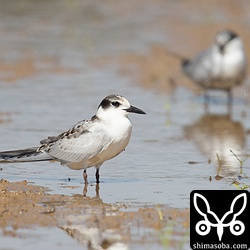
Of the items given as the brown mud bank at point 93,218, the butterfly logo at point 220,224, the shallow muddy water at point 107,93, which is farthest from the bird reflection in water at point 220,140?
the butterfly logo at point 220,224

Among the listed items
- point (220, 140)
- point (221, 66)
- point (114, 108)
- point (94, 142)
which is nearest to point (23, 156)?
point (94, 142)

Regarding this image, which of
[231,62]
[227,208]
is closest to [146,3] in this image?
[231,62]

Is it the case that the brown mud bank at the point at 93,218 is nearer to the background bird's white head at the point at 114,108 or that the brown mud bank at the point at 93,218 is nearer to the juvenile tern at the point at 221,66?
the background bird's white head at the point at 114,108

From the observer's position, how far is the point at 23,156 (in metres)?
7.99

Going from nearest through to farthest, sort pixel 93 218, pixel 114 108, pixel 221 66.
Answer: pixel 93 218, pixel 114 108, pixel 221 66

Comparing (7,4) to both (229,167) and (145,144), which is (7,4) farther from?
(229,167)

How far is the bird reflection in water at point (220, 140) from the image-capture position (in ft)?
27.8

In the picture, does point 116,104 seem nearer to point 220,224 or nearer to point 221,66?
point 220,224

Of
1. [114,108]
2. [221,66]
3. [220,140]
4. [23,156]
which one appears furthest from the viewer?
[221,66]

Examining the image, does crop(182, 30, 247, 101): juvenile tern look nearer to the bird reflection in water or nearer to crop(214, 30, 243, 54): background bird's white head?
crop(214, 30, 243, 54): background bird's white head

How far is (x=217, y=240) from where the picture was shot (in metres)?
6.00

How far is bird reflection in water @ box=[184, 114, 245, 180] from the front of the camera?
848 centimetres

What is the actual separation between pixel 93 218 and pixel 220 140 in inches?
141

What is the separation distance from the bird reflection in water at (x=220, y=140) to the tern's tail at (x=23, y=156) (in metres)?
1.46
